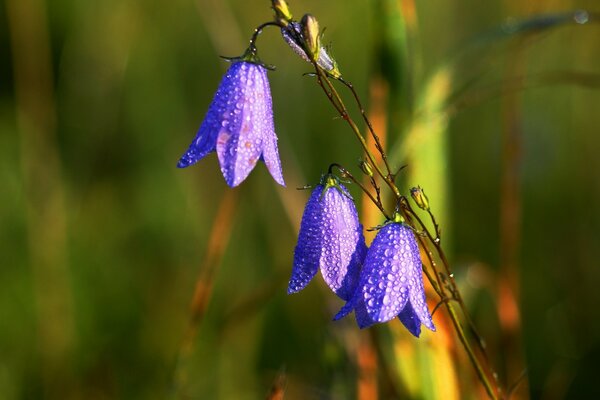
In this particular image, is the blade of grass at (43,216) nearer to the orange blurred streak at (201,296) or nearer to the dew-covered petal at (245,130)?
the orange blurred streak at (201,296)

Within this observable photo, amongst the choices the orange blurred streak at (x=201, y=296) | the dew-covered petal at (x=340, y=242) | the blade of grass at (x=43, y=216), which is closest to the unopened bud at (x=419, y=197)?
the dew-covered petal at (x=340, y=242)

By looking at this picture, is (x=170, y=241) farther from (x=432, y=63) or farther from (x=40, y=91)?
(x=432, y=63)

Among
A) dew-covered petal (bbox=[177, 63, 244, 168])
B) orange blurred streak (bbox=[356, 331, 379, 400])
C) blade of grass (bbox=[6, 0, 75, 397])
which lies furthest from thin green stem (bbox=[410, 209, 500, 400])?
blade of grass (bbox=[6, 0, 75, 397])

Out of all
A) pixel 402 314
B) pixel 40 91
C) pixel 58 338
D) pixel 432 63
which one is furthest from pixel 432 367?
pixel 432 63

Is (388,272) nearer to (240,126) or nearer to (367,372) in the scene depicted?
(240,126)

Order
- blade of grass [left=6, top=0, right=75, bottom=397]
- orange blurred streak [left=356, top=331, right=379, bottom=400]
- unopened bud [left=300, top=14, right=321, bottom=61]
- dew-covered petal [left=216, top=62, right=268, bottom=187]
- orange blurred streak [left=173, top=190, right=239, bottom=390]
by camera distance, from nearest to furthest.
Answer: unopened bud [left=300, top=14, right=321, bottom=61], dew-covered petal [left=216, top=62, right=268, bottom=187], orange blurred streak [left=173, top=190, right=239, bottom=390], orange blurred streak [left=356, top=331, right=379, bottom=400], blade of grass [left=6, top=0, right=75, bottom=397]

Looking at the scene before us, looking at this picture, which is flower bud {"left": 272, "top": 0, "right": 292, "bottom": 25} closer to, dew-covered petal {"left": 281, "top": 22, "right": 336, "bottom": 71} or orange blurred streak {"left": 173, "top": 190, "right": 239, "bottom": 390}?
dew-covered petal {"left": 281, "top": 22, "right": 336, "bottom": 71}
